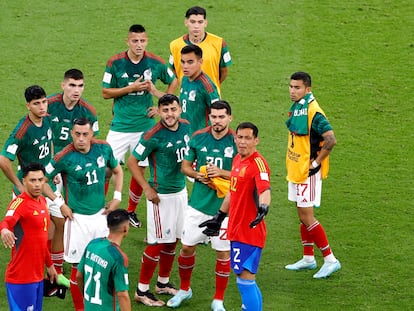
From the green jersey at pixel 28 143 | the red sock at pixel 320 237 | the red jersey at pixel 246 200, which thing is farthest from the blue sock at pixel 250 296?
the green jersey at pixel 28 143

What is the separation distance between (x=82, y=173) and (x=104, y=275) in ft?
5.78

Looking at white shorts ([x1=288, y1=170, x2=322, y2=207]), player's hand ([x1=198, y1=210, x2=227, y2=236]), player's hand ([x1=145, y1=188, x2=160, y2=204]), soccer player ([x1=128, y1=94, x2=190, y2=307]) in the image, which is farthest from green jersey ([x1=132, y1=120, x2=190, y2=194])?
white shorts ([x1=288, y1=170, x2=322, y2=207])

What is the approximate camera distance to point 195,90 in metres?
11.9

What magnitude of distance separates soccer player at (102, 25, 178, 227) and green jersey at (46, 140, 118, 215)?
1.95 metres

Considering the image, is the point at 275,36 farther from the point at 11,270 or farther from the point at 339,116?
the point at 11,270

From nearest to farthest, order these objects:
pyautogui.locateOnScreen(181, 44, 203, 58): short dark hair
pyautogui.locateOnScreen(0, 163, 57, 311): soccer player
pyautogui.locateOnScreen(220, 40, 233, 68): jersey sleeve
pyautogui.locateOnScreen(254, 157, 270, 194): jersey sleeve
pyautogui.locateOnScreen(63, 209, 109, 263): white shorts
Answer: pyautogui.locateOnScreen(0, 163, 57, 311): soccer player → pyautogui.locateOnScreen(254, 157, 270, 194): jersey sleeve → pyautogui.locateOnScreen(63, 209, 109, 263): white shorts → pyautogui.locateOnScreen(181, 44, 203, 58): short dark hair → pyautogui.locateOnScreen(220, 40, 233, 68): jersey sleeve

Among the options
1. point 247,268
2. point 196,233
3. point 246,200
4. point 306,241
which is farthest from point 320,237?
point 246,200

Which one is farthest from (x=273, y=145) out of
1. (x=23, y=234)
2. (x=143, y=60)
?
(x=23, y=234)

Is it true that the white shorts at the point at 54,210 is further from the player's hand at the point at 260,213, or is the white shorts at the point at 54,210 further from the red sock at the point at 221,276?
the player's hand at the point at 260,213

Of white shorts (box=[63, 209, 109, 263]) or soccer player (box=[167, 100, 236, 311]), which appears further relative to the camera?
soccer player (box=[167, 100, 236, 311])

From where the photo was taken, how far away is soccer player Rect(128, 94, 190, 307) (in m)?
10.6

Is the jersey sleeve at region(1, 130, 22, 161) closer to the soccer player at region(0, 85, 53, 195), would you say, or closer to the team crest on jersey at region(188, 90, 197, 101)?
the soccer player at region(0, 85, 53, 195)

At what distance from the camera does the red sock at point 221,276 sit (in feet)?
34.2

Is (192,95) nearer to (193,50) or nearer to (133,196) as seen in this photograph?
(193,50)
